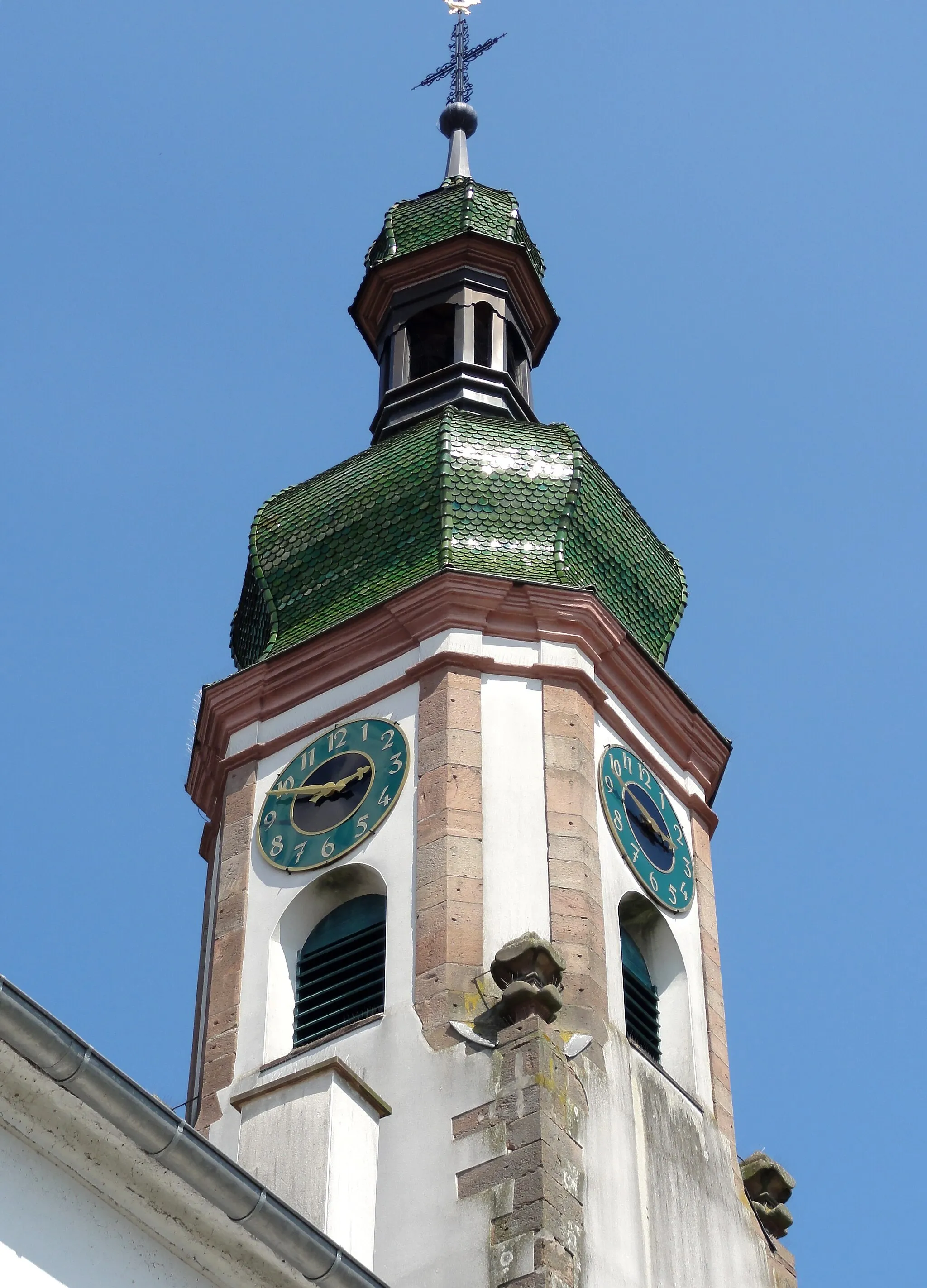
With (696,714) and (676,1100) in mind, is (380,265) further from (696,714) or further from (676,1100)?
(676,1100)

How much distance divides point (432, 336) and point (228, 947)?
9250mm

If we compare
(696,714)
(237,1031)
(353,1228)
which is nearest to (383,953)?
(237,1031)

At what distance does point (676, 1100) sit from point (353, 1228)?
9.80 ft

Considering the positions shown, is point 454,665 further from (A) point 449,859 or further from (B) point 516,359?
(B) point 516,359

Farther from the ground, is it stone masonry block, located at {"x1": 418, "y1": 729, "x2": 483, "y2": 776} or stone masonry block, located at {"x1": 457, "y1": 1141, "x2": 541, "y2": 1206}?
stone masonry block, located at {"x1": 418, "y1": 729, "x2": 483, "y2": 776}

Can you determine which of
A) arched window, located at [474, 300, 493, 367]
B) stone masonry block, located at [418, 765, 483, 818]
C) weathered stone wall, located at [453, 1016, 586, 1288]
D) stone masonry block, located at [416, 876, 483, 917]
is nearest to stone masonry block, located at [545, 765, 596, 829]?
stone masonry block, located at [418, 765, 483, 818]

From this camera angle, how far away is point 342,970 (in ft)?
65.1

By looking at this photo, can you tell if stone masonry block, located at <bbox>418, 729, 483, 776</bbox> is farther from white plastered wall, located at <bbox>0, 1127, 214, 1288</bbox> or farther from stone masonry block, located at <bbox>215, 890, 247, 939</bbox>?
white plastered wall, located at <bbox>0, 1127, 214, 1288</bbox>

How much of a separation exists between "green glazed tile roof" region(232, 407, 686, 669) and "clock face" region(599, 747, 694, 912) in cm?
158

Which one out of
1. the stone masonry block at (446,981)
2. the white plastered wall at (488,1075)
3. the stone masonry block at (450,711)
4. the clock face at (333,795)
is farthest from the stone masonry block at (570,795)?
the stone masonry block at (446,981)

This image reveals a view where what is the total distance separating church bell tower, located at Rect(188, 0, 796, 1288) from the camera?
17.7 metres

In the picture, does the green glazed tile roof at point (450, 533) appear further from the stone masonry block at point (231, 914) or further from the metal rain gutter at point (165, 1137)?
the metal rain gutter at point (165, 1137)

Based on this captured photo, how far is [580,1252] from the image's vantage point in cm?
1691

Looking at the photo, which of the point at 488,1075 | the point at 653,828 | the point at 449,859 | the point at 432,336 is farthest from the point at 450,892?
the point at 432,336
